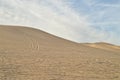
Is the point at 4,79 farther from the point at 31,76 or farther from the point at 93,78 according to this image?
the point at 93,78

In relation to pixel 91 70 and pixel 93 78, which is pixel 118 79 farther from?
pixel 91 70

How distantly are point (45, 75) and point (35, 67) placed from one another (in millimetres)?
3194

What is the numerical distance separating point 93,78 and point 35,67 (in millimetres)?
4887

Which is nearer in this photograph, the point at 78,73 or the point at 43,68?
the point at 78,73

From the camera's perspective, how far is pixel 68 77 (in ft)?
56.7

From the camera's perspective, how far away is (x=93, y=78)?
1753cm

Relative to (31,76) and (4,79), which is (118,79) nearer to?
(31,76)

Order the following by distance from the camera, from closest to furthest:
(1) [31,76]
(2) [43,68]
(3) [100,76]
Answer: (1) [31,76] < (3) [100,76] < (2) [43,68]

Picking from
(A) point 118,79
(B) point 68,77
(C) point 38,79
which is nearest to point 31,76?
(C) point 38,79

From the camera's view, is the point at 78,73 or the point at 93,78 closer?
the point at 93,78

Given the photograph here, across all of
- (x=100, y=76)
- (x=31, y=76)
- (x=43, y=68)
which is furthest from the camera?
(x=43, y=68)

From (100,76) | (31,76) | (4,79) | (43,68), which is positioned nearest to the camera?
(4,79)

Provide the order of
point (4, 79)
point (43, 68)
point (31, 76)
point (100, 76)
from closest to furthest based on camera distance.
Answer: point (4, 79) → point (31, 76) → point (100, 76) → point (43, 68)

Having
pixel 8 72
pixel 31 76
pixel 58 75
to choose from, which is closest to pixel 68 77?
pixel 58 75
